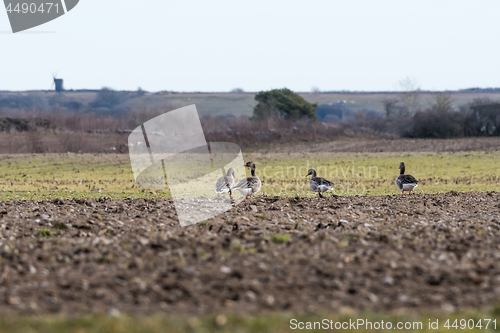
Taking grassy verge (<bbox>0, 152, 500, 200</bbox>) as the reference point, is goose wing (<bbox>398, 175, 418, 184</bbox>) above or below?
above

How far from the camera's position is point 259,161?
5369cm

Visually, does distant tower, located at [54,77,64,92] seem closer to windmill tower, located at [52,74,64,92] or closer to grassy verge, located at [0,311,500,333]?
windmill tower, located at [52,74,64,92]

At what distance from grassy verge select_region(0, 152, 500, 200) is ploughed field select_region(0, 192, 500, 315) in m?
11.5

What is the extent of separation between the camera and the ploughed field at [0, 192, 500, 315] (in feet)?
25.8

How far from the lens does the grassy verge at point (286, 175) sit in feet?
94.6

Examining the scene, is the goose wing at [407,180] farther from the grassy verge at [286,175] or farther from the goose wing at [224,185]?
the goose wing at [224,185]

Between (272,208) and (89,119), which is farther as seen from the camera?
(89,119)

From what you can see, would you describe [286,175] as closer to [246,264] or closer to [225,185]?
[225,185]

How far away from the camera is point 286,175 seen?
131 feet

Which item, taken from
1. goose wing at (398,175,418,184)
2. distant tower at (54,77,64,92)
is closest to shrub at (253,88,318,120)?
goose wing at (398,175,418,184)

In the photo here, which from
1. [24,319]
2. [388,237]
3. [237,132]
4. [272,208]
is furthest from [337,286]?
[237,132]

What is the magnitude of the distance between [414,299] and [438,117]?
9602cm

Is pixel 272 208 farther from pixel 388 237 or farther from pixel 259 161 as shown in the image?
pixel 259 161

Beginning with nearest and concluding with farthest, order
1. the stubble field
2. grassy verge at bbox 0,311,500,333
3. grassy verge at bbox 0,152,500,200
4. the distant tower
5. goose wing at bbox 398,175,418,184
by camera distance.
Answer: grassy verge at bbox 0,311,500,333 < the stubble field < goose wing at bbox 398,175,418,184 < grassy verge at bbox 0,152,500,200 < the distant tower
